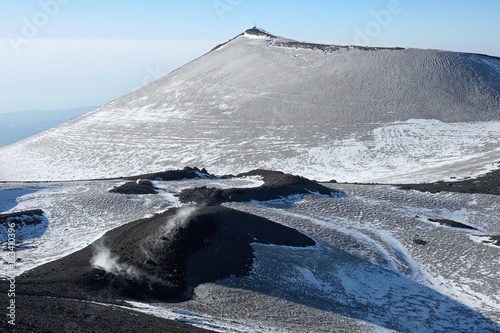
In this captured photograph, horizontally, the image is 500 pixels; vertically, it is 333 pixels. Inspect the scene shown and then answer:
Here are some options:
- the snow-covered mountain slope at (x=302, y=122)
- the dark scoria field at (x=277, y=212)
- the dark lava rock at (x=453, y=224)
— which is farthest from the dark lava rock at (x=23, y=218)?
the snow-covered mountain slope at (x=302, y=122)

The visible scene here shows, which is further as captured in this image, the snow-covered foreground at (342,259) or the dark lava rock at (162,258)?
the dark lava rock at (162,258)

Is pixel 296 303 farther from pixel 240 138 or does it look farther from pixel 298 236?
pixel 240 138

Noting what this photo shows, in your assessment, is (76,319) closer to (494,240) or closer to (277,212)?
(277,212)

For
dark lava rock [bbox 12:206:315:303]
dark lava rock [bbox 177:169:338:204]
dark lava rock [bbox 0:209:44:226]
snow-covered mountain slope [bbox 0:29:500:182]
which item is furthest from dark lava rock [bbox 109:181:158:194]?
snow-covered mountain slope [bbox 0:29:500:182]

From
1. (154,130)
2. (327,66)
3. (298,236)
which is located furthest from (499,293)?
(327,66)

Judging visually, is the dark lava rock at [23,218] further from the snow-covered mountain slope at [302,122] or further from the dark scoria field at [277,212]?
the snow-covered mountain slope at [302,122]
